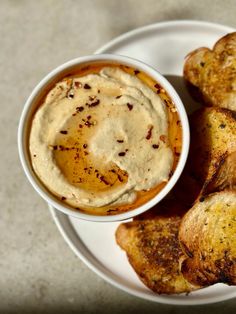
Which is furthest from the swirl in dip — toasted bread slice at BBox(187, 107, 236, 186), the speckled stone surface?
the speckled stone surface

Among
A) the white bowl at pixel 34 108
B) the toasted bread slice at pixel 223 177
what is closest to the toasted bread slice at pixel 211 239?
the toasted bread slice at pixel 223 177

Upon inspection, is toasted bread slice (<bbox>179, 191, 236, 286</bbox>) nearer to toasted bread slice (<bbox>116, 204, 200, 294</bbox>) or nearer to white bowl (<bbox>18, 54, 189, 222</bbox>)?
toasted bread slice (<bbox>116, 204, 200, 294</bbox>)

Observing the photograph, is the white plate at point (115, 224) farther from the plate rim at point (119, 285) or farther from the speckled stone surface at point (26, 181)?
the speckled stone surface at point (26, 181)

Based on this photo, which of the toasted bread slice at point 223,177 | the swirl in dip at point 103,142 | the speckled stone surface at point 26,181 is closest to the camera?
the swirl in dip at point 103,142

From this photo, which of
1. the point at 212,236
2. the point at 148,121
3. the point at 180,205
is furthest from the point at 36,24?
the point at 212,236

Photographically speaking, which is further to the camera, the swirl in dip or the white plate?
the white plate

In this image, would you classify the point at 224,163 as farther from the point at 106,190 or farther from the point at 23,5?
the point at 23,5
